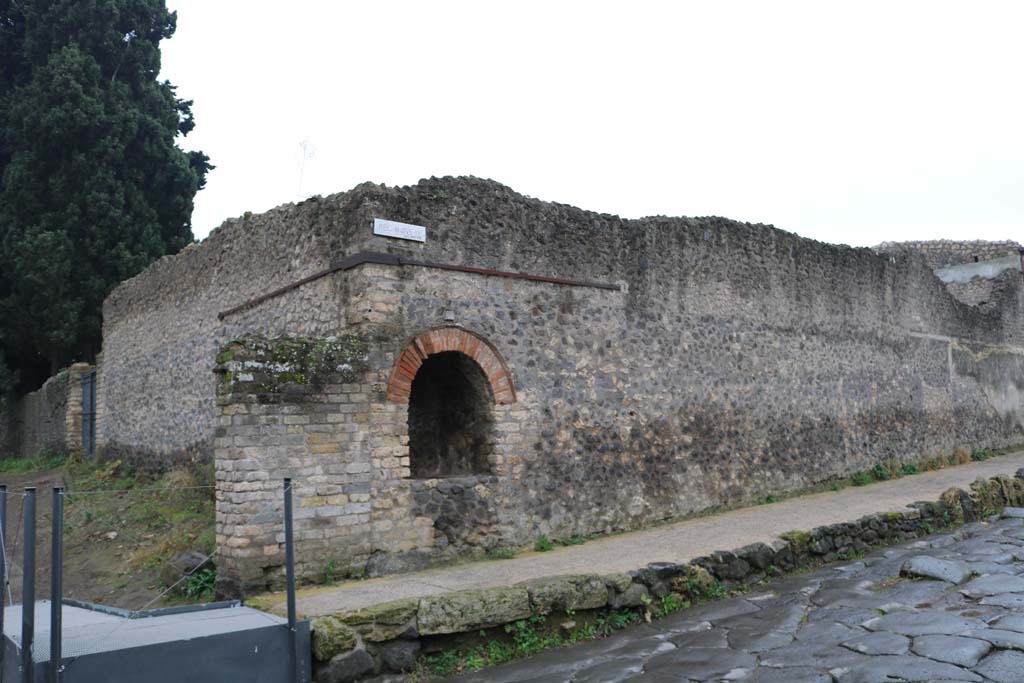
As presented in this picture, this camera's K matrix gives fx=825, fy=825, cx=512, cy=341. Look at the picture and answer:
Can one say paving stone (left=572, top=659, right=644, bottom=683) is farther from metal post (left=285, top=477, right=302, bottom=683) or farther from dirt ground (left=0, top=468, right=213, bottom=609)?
dirt ground (left=0, top=468, right=213, bottom=609)

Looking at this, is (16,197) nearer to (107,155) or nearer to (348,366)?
(107,155)

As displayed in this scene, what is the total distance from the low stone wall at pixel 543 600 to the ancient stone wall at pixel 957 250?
19.3m

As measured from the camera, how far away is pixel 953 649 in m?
5.36

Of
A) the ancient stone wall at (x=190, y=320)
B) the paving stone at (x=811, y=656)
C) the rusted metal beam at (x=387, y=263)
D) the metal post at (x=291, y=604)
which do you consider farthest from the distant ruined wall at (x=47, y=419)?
the paving stone at (x=811, y=656)

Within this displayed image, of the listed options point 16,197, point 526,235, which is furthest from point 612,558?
point 16,197

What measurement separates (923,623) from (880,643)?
2.05ft

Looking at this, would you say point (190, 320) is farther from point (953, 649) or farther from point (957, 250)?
point (957, 250)

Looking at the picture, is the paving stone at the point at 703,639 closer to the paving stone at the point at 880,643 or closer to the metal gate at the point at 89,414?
the paving stone at the point at 880,643

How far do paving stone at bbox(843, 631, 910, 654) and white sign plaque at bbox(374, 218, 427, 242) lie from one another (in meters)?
5.32

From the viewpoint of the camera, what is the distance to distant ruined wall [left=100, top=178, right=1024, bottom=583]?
7.66m

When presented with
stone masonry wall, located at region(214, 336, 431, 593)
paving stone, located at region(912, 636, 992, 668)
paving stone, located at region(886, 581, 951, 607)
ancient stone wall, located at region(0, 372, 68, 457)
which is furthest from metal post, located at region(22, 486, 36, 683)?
ancient stone wall, located at region(0, 372, 68, 457)

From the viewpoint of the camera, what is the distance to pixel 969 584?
724cm

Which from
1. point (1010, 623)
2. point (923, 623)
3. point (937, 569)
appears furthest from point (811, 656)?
→ point (937, 569)

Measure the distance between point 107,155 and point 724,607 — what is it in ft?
60.5
